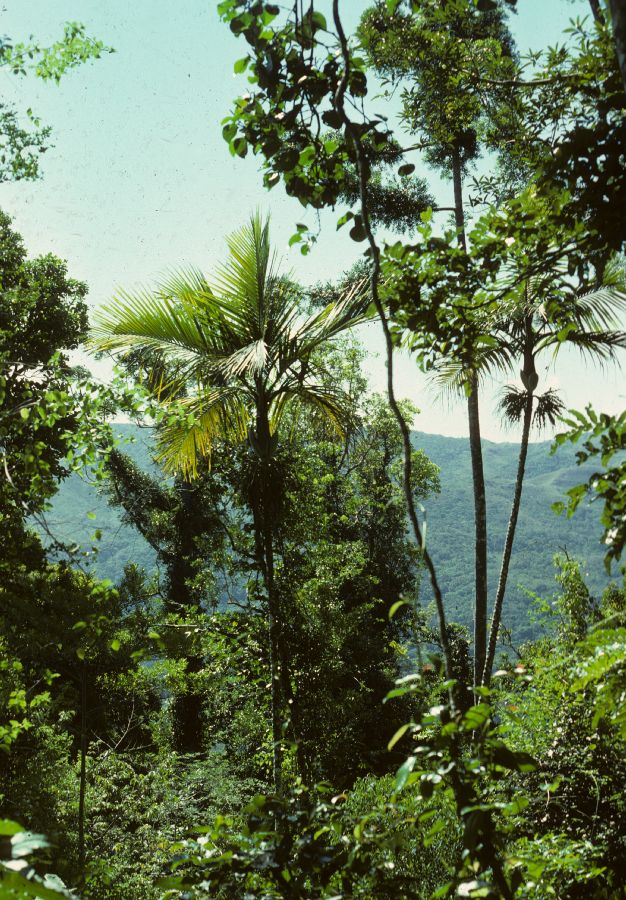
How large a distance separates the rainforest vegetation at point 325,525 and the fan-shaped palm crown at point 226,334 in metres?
0.02

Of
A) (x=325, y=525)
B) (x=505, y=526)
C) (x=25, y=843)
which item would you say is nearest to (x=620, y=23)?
(x=25, y=843)

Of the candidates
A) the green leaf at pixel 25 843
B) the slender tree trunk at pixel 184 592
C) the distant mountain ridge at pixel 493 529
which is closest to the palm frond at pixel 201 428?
the green leaf at pixel 25 843

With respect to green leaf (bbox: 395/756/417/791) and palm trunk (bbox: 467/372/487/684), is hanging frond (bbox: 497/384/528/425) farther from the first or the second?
green leaf (bbox: 395/756/417/791)

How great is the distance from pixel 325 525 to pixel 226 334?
4.21 m

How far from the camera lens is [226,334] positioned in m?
5.73

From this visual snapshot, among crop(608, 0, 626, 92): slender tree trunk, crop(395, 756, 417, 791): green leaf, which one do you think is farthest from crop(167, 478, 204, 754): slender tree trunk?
crop(608, 0, 626, 92): slender tree trunk

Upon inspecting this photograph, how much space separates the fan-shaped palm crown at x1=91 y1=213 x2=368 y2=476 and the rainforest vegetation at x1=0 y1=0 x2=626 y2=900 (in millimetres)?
23

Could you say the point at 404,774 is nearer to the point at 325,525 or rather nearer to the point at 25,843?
the point at 25,843

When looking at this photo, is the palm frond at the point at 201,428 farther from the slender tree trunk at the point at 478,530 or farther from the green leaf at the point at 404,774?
the green leaf at the point at 404,774

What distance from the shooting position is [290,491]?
8539 millimetres

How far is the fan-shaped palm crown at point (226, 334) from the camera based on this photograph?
5602 mm

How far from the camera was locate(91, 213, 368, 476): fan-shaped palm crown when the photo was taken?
5602 millimetres

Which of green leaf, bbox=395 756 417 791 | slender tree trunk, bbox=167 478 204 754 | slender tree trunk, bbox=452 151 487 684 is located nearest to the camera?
green leaf, bbox=395 756 417 791

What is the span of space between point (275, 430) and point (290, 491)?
2.49 meters
